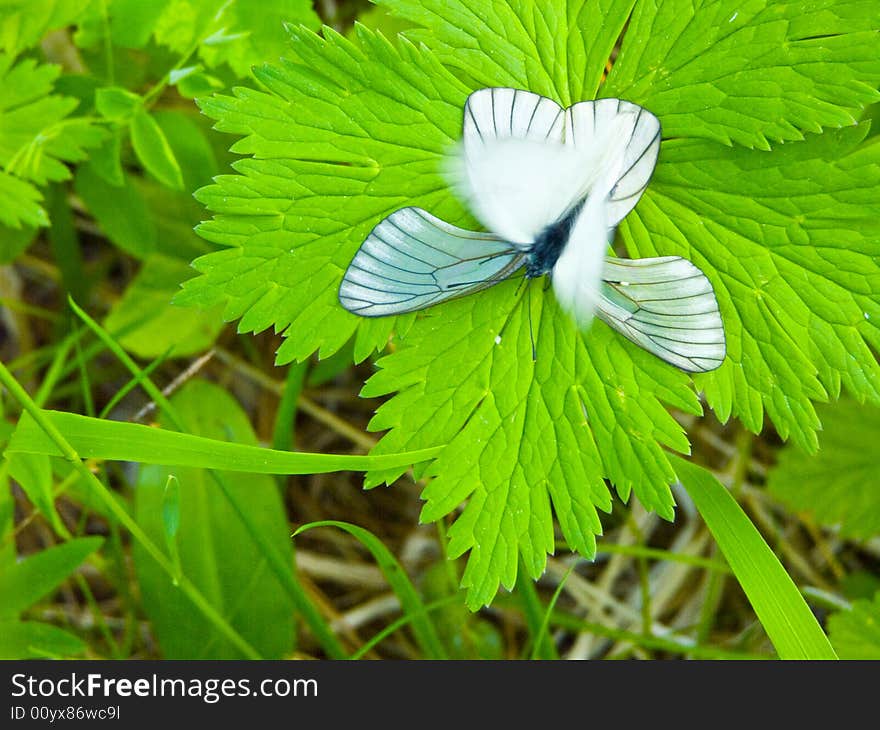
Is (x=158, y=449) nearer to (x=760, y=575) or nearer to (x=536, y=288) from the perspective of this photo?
(x=536, y=288)

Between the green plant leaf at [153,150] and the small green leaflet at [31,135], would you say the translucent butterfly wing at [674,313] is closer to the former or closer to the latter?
the green plant leaf at [153,150]

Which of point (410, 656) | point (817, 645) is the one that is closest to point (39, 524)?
point (410, 656)

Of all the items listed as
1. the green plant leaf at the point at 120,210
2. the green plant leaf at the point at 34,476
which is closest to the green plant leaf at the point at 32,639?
the green plant leaf at the point at 34,476

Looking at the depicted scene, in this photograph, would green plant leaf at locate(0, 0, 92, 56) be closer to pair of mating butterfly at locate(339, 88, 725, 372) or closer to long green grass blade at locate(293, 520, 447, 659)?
pair of mating butterfly at locate(339, 88, 725, 372)

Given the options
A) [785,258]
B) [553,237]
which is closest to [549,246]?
[553,237]

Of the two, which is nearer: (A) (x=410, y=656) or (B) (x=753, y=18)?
(B) (x=753, y=18)

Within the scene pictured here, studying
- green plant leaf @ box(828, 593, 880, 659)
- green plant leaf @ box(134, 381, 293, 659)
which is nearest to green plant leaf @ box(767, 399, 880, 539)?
green plant leaf @ box(828, 593, 880, 659)

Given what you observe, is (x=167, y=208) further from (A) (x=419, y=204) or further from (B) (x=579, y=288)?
(B) (x=579, y=288)
